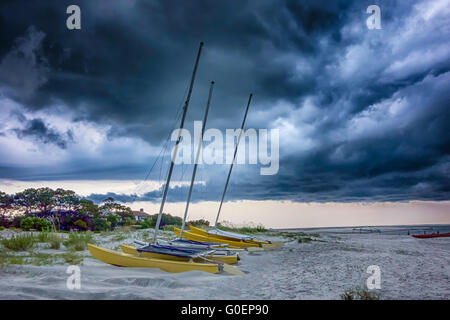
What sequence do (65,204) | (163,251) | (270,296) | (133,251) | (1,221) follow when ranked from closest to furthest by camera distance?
(270,296) → (163,251) → (133,251) → (1,221) → (65,204)

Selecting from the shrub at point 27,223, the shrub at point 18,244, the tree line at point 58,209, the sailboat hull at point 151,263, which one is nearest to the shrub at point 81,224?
the tree line at point 58,209

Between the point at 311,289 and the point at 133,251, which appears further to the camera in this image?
the point at 133,251

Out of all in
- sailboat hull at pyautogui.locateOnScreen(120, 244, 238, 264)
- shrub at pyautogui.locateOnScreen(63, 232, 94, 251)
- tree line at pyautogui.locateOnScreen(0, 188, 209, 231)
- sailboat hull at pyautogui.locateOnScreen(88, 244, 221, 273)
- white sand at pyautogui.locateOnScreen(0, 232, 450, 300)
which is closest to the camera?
white sand at pyautogui.locateOnScreen(0, 232, 450, 300)

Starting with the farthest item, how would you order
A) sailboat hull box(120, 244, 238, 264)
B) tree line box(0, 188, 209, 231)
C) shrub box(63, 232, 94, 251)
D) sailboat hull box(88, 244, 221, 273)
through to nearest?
tree line box(0, 188, 209, 231), shrub box(63, 232, 94, 251), sailboat hull box(120, 244, 238, 264), sailboat hull box(88, 244, 221, 273)

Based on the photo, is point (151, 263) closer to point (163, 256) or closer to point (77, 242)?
point (163, 256)

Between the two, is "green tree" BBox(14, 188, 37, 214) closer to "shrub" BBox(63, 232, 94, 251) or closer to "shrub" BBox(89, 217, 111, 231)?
"shrub" BBox(89, 217, 111, 231)

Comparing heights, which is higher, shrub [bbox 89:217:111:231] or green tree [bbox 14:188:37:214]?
green tree [bbox 14:188:37:214]

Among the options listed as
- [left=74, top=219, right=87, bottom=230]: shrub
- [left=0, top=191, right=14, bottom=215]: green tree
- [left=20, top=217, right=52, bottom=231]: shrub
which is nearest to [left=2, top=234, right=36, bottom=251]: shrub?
[left=20, top=217, right=52, bottom=231]: shrub

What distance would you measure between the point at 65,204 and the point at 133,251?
69.6ft

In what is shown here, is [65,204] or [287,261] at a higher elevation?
[65,204]

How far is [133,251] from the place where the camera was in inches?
465
